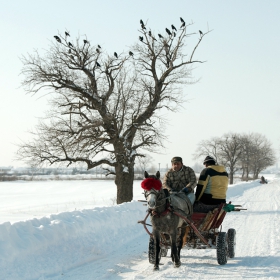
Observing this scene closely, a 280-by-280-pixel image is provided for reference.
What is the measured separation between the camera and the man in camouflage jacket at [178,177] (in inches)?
347

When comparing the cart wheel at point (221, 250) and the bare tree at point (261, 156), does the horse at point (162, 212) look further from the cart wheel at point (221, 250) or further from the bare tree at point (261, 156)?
the bare tree at point (261, 156)

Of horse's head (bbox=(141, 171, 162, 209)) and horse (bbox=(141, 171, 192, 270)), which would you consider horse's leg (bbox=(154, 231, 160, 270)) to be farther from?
horse's head (bbox=(141, 171, 162, 209))

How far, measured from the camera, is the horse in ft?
23.8

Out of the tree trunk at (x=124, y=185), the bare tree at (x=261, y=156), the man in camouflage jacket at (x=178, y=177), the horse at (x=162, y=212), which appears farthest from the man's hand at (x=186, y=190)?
the bare tree at (x=261, y=156)

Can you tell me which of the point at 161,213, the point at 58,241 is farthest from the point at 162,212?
the point at 58,241

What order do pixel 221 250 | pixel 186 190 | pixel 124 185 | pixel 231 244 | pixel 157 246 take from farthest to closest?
pixel 124 185
pixel 231 244
pixel 186 190
pixel 221 250
pixel 157 246

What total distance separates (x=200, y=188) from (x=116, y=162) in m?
10.6

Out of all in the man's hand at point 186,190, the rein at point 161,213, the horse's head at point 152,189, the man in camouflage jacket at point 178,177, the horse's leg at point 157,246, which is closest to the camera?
the horse's head at point 152,189

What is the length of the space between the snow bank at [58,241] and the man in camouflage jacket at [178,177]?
230 centimetres

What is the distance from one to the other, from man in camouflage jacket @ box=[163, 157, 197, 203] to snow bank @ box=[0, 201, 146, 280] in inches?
90.5

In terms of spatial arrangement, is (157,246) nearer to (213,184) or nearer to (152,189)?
(152,189)

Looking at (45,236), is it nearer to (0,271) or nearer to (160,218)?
(0,271)

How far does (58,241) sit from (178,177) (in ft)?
10.0

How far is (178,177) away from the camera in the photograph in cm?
895
